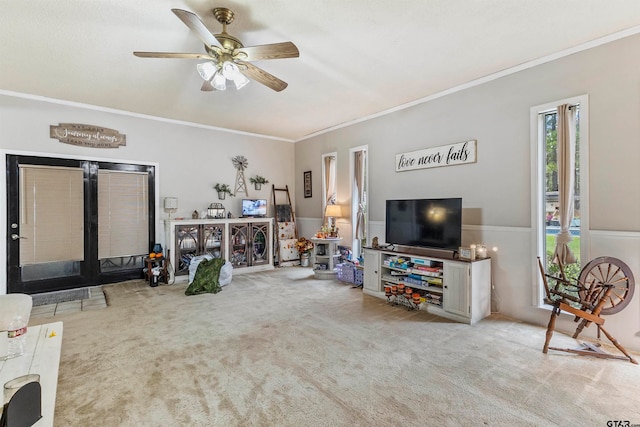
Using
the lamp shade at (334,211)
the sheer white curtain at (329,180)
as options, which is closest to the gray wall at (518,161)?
the lamp shade at (334,211)

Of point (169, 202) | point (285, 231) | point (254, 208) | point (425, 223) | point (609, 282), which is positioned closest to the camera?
point (609, 282)

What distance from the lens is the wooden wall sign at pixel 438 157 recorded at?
3.88m

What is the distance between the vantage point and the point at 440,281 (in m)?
3.67

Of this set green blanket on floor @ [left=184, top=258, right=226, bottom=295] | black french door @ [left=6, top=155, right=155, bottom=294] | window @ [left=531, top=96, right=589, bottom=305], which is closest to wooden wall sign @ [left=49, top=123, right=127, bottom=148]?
black french door @ [left=6, top=155, right=155, bottom=294]

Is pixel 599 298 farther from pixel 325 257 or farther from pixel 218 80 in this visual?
pixel 218 80

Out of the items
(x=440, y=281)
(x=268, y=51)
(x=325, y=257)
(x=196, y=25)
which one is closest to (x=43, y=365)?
(x=196, y=25)

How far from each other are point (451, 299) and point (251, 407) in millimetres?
2467

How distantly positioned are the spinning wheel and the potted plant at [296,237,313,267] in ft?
14.8

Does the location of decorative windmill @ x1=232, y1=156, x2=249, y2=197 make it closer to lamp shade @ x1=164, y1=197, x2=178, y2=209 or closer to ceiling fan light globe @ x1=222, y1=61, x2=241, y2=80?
lamp shade @ x1=164, y1=197, x2=178, y2=209

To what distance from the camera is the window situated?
299 centimetres

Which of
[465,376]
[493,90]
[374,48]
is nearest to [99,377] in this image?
[465,376]

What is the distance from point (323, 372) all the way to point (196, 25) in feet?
8.86

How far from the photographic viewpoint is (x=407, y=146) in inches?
183

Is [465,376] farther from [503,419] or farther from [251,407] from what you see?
[251,407]
